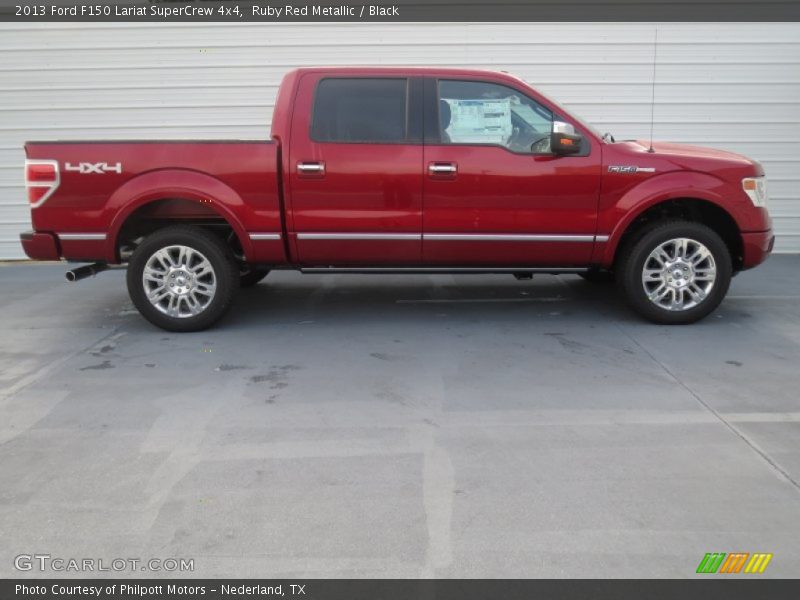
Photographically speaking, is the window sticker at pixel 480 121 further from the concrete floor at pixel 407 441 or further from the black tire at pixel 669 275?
the concrete floor at pixel 407 441

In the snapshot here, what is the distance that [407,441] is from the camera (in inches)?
157

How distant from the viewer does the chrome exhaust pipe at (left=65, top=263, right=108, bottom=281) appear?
19.4 ft

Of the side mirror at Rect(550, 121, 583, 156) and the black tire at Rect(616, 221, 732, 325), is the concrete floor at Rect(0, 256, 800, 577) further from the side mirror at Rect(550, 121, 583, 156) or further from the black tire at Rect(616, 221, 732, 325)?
the side mirror at Rect(550, 121, 583, 156)

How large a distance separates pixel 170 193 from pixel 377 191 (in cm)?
162

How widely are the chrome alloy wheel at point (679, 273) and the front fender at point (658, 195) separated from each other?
351 mm

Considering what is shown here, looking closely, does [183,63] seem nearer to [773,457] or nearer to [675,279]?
[675,279]

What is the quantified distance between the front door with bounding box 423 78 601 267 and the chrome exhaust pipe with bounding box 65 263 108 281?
273 centimetres

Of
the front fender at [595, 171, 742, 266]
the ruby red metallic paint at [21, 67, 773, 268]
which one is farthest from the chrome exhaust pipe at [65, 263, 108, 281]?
the front fender at [595, 171, 742, 266]

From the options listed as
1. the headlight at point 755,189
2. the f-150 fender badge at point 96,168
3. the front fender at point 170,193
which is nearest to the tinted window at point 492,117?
the headlight at point 755,189

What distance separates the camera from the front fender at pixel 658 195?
590cm

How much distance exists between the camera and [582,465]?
3.69 m

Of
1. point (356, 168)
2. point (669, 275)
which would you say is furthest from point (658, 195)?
point (356, 168)

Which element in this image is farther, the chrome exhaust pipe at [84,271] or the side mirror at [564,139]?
the chrome exhaust pipe at [84,271]
